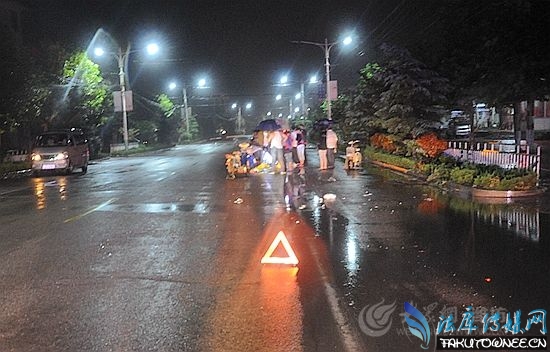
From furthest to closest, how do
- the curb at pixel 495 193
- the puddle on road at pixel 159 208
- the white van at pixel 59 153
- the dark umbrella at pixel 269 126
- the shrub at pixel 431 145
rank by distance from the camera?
1. the dark umbrella at pixel 269 126
2. the white van at pixel 59 153
3. the shrub at pixel 431 145
4. the curb at pixel 495 193
5. the puddle on road at pixel 159 208

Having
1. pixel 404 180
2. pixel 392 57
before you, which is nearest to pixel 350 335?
pixel 404 180

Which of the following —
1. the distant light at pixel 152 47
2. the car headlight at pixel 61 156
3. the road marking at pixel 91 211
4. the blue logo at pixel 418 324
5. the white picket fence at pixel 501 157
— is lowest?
the blue logo at pixel 418 324

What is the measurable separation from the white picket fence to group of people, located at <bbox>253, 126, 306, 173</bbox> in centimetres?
622

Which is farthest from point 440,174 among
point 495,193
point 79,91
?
point 79,91

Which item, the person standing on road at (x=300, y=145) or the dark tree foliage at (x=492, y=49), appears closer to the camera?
the dark tree foliage at (x=492, y=49)

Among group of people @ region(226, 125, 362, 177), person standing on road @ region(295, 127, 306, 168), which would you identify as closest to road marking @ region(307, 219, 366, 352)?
group of people @ region(226, 125, 362, 177)

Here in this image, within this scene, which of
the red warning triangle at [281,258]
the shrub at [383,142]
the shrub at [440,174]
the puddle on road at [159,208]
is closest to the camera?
the red warning triangle at [281,258]

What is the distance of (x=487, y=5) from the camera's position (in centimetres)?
2672

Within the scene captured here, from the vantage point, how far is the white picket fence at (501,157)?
729 inches

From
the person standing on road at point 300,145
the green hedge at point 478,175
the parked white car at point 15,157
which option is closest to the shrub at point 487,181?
the green hedge at point 478,175

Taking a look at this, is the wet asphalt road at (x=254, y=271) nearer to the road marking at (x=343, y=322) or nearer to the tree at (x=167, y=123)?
the road marking at (x=343, y=322)

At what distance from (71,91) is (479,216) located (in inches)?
1248

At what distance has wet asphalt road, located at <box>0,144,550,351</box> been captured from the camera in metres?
6.01

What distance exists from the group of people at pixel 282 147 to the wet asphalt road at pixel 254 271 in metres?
8.84
